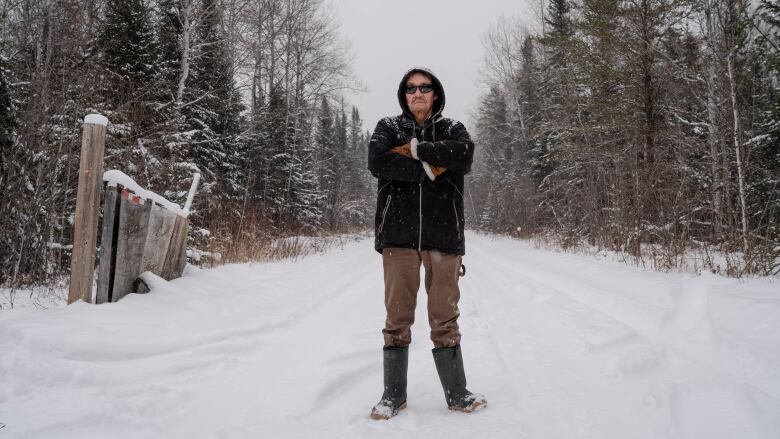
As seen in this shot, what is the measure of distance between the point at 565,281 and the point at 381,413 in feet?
15.3

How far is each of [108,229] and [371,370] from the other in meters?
2.62

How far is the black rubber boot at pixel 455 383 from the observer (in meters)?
2.11

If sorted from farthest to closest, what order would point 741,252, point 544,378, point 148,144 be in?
point 148,144
point 741,252
point 544,378

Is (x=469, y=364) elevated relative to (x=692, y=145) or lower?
lower

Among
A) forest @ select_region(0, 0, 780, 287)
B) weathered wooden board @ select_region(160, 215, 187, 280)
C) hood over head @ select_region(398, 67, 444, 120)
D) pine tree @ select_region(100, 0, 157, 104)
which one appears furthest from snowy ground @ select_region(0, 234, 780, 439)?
pine tree @ select_region(100, 0, 157, 104)

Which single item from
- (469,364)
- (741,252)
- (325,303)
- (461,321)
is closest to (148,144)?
(325,303)

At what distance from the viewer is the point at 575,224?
488 inches

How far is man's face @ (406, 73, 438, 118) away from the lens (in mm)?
2423

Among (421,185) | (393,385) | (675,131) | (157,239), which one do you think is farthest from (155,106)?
(675,131)

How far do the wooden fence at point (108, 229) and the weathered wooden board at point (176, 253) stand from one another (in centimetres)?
39

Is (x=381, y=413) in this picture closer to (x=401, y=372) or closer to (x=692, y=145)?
(x=401, y=372)

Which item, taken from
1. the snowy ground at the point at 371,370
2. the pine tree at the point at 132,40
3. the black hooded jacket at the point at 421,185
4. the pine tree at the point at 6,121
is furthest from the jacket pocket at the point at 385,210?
the pine tree at the point at 132,40

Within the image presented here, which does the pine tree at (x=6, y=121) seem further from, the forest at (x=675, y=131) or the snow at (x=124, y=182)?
the forest at (x=675, y=131)

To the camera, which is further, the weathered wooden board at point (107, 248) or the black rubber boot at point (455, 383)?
the weathered wooden board at point (107, 248)
